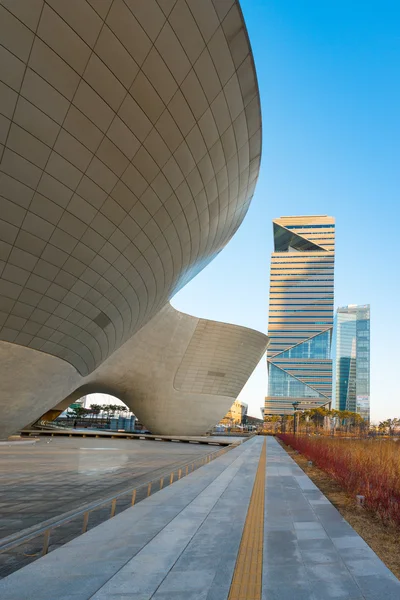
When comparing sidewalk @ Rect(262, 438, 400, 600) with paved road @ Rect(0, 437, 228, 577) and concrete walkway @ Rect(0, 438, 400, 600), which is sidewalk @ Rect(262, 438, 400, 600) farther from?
paved road @ Rect(0, 437, 228, 577)

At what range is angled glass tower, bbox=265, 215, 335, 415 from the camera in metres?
170

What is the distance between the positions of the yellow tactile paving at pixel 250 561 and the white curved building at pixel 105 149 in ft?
31.2

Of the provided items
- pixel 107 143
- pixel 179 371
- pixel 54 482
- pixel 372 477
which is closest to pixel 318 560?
pixel 372 477

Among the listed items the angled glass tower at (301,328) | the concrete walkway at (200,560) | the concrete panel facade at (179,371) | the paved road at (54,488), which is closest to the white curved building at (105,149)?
the paved road at (54,488)

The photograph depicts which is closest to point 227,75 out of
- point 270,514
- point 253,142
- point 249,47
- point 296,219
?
point 249,47

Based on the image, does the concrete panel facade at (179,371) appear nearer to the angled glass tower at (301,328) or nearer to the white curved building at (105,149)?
the white curved building at (105,149)

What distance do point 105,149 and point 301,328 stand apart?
169957 millimetres

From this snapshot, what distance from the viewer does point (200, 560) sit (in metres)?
5.75

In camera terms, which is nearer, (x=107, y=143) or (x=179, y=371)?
(x=107, y=143)

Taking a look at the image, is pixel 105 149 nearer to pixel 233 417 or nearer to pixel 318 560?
pixel 318 560

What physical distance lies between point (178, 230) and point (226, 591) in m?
13.8

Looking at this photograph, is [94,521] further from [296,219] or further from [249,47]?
[296,219]

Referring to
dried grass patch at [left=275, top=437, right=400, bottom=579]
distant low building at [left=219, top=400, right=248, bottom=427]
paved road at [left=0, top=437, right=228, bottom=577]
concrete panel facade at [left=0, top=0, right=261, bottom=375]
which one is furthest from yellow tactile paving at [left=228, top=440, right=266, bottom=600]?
distant low building at [left=219, top=400, right=248, bottom=427]

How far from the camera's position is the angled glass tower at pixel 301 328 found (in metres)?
170
